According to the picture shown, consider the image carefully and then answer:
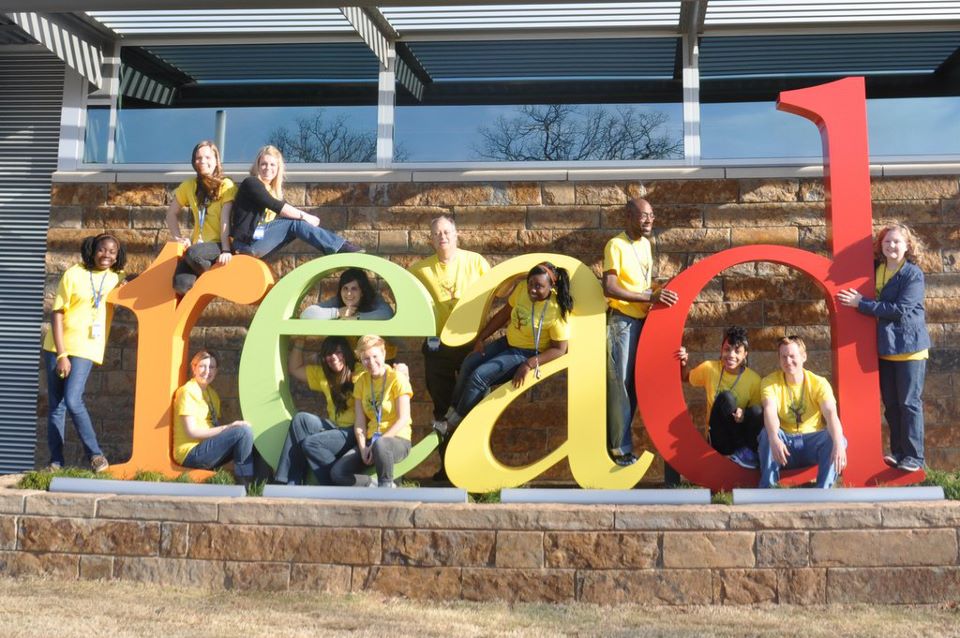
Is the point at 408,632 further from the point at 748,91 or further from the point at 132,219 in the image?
the point at 748,91

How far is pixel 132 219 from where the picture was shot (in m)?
7.80

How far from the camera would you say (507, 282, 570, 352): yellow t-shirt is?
19.9 ft

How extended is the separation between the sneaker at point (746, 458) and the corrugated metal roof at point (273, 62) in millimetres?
4055

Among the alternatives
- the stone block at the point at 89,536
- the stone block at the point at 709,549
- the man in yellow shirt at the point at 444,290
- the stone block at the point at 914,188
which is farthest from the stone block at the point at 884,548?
the stone block at the point at 89,536

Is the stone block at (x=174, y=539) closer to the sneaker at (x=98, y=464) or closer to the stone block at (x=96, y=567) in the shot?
the stone block at (x=96, y=567)

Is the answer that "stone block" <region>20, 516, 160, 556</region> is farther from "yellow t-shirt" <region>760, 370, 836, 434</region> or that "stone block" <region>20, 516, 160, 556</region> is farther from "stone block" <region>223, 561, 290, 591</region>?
"yellow t-shirt" <region>760, 370, 836, 434</region>

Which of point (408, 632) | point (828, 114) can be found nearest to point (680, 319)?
point (828, 114)

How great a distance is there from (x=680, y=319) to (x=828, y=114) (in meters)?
1.53

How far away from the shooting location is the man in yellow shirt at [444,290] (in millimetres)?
6434

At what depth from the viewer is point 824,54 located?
7750 millimetres

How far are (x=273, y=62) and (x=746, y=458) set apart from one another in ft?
15.7

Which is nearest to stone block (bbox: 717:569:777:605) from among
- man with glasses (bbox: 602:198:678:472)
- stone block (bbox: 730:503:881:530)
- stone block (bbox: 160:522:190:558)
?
stone block (bbox: 730:503:881:530)

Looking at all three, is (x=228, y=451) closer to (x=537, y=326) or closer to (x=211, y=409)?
(x=211, y=409)

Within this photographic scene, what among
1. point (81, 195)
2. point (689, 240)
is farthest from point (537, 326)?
point (81, 195)
